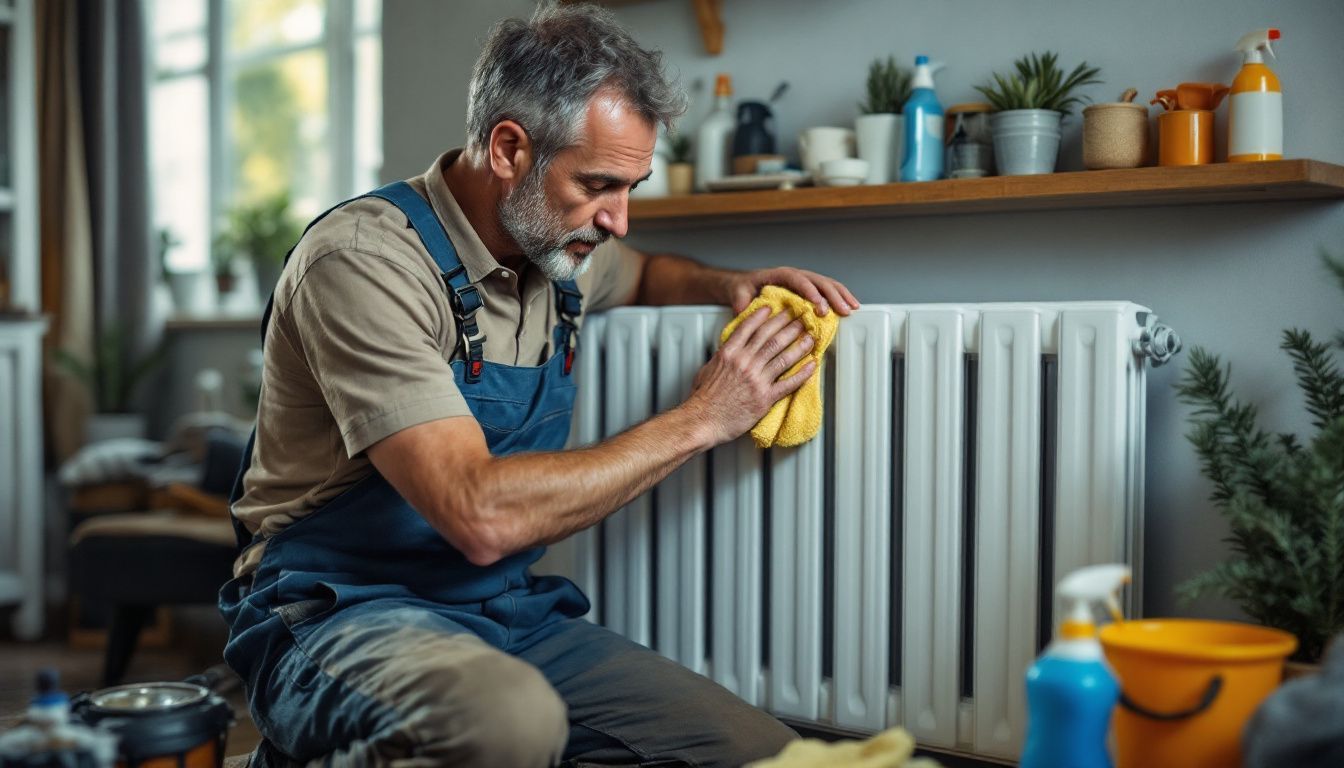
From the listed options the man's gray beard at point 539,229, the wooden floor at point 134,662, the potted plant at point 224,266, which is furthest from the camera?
the potted plant at point 224,266

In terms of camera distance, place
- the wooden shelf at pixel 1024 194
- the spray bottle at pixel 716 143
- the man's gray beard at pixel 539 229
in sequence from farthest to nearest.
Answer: the spray bottle at pixel 716 143
the man's gray beard at pixel 539 229
the wooden shelf at pixel 1024 194

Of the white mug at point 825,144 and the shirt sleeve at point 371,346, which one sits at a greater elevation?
the white mug at point 825,144

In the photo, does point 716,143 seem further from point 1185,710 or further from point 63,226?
point 63,226

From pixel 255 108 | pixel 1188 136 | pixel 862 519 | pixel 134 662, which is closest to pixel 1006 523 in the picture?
pixel 862 519

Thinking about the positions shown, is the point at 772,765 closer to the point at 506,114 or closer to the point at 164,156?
the point at 506,114

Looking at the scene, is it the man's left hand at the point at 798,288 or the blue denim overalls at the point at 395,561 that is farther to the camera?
the man's left hand at the point at 798,288

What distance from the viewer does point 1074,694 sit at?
1164 millimetres

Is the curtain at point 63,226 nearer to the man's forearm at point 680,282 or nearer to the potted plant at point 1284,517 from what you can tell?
the man's forearm at point 680,282

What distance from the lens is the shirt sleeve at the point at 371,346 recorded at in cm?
143

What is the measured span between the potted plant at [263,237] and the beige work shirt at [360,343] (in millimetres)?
2234

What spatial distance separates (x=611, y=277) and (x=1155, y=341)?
2.67ft

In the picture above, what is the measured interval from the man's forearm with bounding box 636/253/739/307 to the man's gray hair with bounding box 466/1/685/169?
29 centimetres

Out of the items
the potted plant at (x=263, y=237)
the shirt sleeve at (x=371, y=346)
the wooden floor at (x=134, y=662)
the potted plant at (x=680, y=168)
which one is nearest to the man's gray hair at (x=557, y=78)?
the shirt sleeve at (x=371, y=346)

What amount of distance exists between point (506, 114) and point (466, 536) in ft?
1.84
